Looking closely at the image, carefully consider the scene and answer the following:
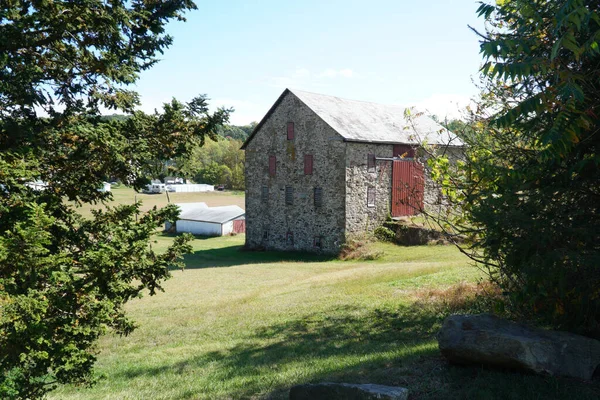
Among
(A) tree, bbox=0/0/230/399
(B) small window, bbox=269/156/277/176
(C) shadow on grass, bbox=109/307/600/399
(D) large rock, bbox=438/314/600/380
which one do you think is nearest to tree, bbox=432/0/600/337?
(D) large rock, bbox=438/314/600/380

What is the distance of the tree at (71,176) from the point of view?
5824 mm

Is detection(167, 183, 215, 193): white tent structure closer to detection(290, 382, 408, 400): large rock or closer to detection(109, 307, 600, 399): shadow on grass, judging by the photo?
detection(109, 307, 600, 399): shadow on grass

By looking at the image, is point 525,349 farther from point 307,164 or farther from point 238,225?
point 238,225

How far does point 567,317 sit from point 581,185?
1.95 meters

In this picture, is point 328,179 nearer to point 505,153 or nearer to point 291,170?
point 291,170

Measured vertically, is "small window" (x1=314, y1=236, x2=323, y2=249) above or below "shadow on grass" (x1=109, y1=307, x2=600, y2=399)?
below

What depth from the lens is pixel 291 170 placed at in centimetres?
3300

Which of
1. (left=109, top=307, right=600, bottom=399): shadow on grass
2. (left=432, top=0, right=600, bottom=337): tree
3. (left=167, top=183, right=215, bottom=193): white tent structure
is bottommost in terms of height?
(left=167, top=183, right=215, bottom=193): white tent structure

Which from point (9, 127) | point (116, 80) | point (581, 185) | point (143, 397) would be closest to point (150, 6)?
point (116, 80)

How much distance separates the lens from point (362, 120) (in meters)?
33.7

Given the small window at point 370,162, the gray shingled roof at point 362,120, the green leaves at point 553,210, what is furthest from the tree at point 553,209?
the small window at point 370,162

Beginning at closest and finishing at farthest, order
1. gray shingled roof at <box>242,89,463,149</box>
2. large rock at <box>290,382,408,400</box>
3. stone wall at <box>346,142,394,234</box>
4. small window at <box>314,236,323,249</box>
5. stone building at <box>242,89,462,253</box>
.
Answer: large rock at <box>290,382,408,400</box> → stone wall at <box>346,142,394,234</box> → stone building at <box>242,89,462,253</box> → gray shingled roof at <box>242,89,463,149</box> → small window at <box>314,236,323,249</box>

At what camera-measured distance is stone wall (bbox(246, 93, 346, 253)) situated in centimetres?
3087

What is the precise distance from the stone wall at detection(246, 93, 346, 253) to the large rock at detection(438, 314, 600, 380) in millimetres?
23788
